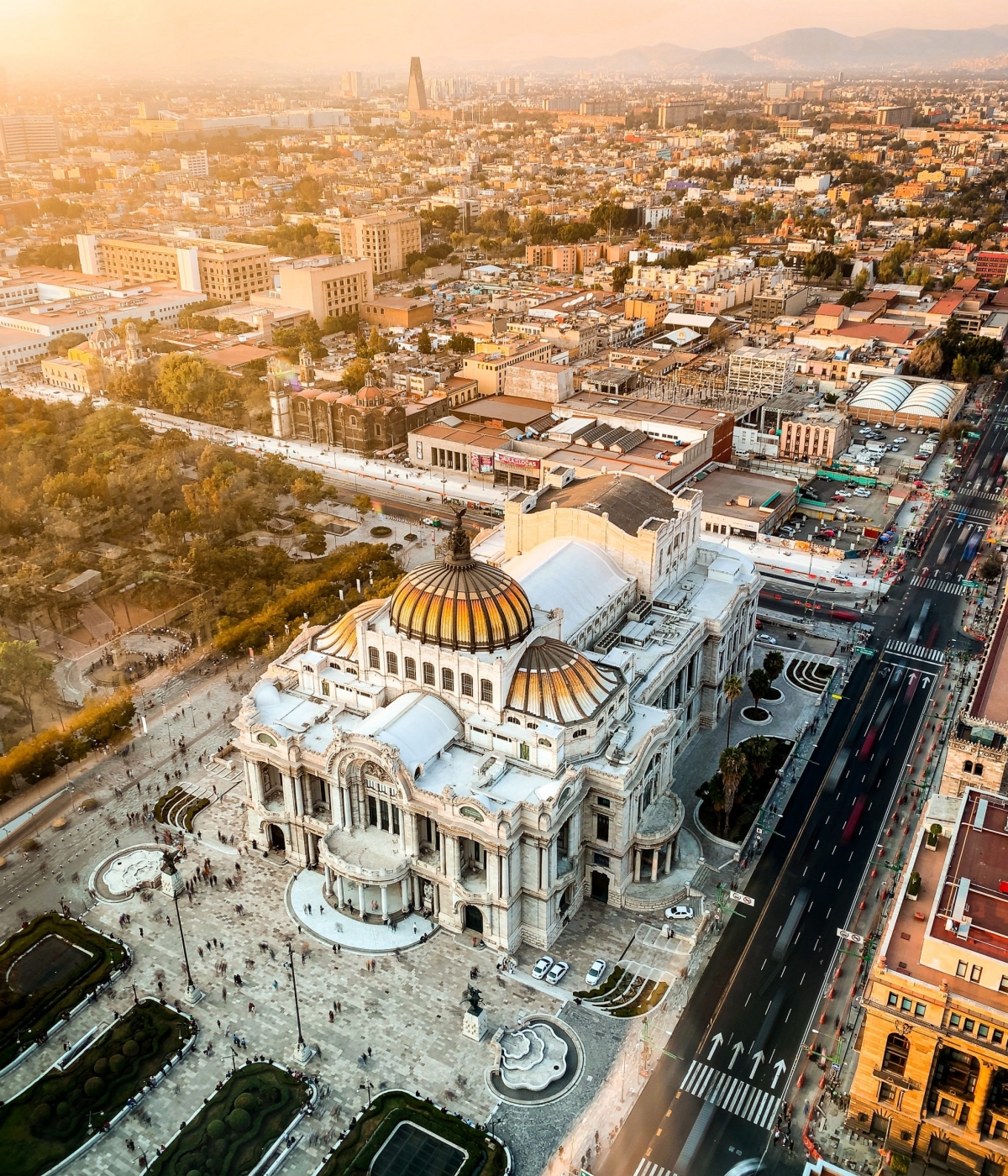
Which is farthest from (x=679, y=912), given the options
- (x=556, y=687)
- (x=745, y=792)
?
(x=556, y=687)

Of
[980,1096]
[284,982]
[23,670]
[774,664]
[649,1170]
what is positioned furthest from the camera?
[774,664]

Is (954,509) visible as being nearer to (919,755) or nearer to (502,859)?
(919,755)

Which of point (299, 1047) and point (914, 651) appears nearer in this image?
point (299, 1047)

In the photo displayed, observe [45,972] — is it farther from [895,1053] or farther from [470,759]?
[895,1053]

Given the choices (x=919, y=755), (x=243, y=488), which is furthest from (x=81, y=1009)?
(x=243, y=488)

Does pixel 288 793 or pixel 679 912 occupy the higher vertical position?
pixel 288 793

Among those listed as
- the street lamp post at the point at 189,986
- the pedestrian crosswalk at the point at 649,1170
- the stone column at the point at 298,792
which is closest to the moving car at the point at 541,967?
the pedestrian crosswalk at the point at 649,1170

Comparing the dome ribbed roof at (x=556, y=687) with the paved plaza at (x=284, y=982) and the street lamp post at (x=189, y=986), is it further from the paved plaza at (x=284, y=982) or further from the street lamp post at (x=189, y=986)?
the street lamp post at (x=189, y=986)
